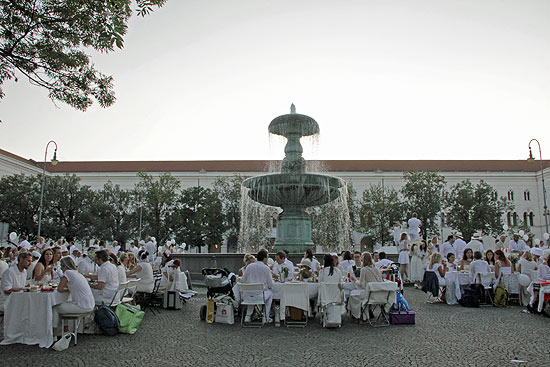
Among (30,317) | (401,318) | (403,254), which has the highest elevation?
(403,254)

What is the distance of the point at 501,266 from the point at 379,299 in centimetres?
533

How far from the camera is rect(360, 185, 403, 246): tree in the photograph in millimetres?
43125

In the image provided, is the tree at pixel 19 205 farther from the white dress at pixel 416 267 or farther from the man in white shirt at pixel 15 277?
the man in white shirt at pixel 15 277

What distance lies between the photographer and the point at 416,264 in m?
17.0

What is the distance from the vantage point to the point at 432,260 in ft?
40.5

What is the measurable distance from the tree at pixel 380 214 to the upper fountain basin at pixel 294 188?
28123 millimetres

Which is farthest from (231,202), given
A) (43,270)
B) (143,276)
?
(43,270)

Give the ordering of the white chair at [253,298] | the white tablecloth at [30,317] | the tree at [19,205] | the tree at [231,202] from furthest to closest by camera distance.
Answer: the tree at [231,202] → the tree at [19,205] → the white chair at [253,298] → the white tablecloth at [30,317]

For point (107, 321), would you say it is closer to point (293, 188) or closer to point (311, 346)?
point (311, 346)

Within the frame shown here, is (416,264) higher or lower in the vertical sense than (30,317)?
higher

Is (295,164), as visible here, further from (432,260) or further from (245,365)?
(245,365)

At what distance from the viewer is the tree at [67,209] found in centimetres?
4169

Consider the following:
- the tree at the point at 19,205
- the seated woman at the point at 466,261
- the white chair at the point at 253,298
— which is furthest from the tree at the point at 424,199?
the tree at the point at 19,205

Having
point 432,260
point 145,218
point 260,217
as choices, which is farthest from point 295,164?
point 145,218
